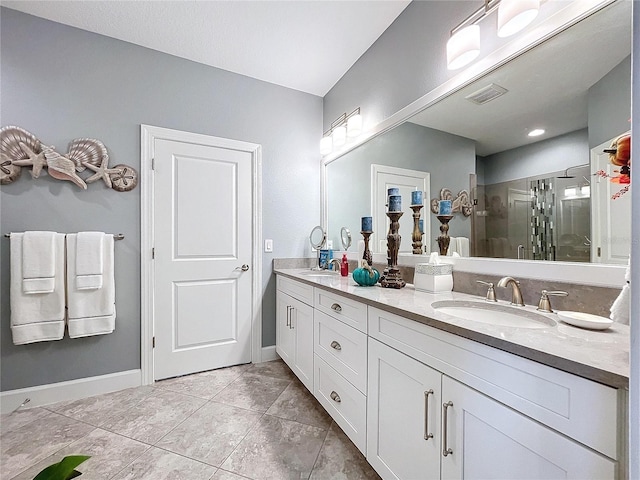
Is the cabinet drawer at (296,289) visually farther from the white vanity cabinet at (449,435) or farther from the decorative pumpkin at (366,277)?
the white vanity cabinet at (449,435)

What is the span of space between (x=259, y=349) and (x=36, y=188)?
2.05 meters

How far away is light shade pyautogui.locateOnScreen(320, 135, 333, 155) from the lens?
8.87ft

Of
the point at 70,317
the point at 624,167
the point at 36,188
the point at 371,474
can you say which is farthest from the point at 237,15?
the point at 371,474

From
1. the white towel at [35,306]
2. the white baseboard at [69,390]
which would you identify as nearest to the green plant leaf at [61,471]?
the white towel at [35,306]

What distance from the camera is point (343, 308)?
1.51 meters

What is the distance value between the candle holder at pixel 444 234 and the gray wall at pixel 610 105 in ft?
2.21

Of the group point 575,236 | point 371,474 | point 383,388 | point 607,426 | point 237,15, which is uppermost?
point 237,15

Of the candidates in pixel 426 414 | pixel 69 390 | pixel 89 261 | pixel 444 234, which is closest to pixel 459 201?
pixel 444 234

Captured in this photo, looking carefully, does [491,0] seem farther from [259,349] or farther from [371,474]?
[259,349]

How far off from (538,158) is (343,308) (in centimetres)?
110

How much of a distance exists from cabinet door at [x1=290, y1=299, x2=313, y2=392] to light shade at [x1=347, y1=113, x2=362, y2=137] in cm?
144

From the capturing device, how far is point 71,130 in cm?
200

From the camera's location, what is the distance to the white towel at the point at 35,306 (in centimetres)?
181

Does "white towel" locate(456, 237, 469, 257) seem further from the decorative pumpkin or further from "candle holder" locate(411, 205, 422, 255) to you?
the decorative pumpkin
